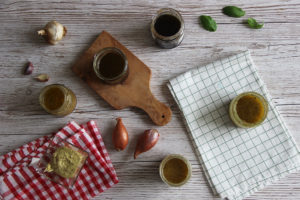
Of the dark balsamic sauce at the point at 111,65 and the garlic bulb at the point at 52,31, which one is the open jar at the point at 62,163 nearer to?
the dark balsamic sauce at the point at 111,65

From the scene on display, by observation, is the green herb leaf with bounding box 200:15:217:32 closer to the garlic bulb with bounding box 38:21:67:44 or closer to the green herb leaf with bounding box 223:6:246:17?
the green herb leaf with bounding box 223:6:246:17

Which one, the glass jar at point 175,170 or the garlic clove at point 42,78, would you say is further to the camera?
the garlic clove at point 42,78

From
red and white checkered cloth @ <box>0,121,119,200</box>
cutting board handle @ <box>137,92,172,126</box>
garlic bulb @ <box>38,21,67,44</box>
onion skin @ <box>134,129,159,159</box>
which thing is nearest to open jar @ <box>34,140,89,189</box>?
red and white checkered cloth @ <box>0,121,119,200</box>

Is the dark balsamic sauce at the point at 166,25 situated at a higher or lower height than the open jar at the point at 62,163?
higher

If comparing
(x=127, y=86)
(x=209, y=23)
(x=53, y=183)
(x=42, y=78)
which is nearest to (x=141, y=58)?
(x=127, y=86)

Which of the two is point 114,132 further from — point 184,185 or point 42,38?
point 42,38

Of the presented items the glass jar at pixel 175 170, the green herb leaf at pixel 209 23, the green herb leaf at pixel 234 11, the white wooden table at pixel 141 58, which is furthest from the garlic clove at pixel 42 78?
the green herb leaf at pixel 234 11
